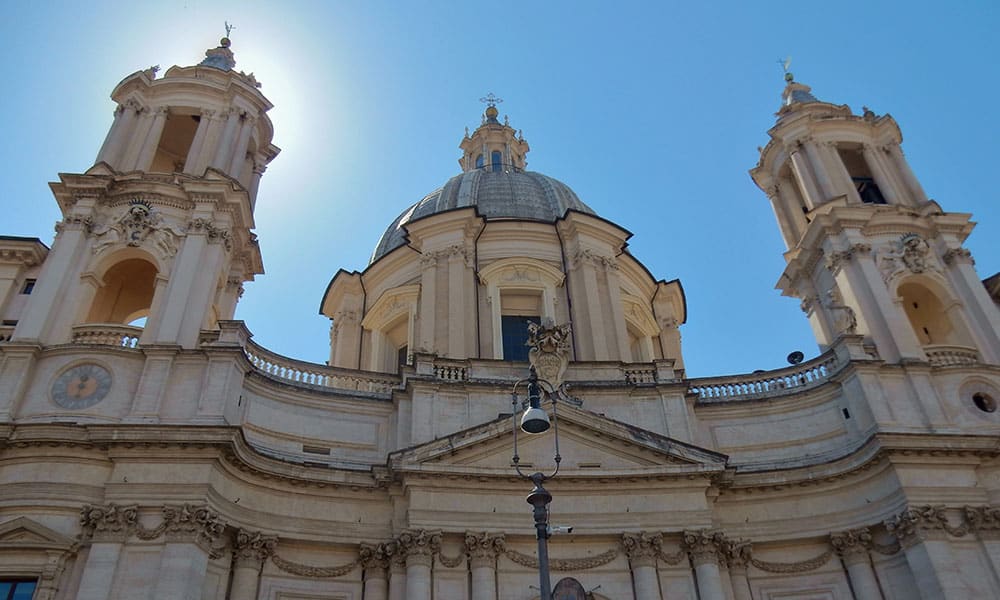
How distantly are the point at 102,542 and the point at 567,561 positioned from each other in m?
9.84

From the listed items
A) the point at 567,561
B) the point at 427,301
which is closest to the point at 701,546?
the point at 567,561

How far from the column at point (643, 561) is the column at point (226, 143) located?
15390 mm

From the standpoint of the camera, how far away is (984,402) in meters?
20.1

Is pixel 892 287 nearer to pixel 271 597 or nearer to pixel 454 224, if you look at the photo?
pixel 454 224

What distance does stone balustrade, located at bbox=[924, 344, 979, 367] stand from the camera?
21.4 m

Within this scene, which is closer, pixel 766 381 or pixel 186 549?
pixel 186 549

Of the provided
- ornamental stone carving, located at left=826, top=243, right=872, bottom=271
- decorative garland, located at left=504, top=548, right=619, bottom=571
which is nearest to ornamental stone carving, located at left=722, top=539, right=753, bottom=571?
decorative garland, located at left=504, top=548, right=619, bottom=571

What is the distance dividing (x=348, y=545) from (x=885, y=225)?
18342mm

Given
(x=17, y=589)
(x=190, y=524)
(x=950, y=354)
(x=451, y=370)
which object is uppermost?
(x=950, y=354)

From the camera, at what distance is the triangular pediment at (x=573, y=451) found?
1825cm

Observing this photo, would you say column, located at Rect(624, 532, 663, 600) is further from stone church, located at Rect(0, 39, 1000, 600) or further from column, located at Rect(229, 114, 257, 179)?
column, located at Rect(229, 114, 257, 179)

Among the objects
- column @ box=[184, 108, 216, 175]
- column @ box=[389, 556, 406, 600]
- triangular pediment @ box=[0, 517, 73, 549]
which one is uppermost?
column @ box=[184, 108, 216, 175]

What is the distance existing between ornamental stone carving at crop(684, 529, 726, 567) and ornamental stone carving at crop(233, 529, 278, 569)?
956cm

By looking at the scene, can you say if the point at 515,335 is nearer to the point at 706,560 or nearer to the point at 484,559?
the point at 484,559
